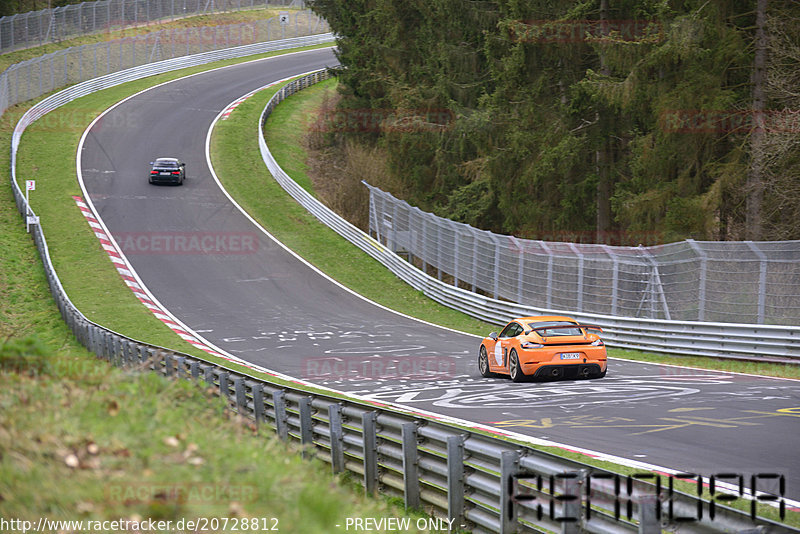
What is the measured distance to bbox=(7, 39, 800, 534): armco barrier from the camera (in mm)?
5531

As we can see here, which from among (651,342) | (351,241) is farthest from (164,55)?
(651,342)

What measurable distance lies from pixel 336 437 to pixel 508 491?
3405mm

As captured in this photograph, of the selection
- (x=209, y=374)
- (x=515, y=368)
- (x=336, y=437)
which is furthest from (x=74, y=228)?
(x=336, y=437)

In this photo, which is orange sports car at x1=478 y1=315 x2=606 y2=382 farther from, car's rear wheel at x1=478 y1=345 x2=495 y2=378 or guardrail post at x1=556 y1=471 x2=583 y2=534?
guardrail post at x1=556 y1=471 x2=583 y2=534

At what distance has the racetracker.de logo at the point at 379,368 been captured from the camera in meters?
19.2

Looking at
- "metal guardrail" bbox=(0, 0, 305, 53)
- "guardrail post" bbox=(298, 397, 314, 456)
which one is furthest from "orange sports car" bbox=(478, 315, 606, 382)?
"metal guardrail" bbox=(0, 0, 305, 53)

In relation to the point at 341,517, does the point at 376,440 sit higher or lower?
lower

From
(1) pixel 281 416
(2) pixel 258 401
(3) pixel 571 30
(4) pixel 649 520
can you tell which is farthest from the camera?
(3) pixel 571 30

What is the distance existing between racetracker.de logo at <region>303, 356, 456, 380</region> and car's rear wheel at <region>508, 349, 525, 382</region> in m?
1.72

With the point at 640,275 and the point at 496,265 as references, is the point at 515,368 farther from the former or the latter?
the point at 496,265

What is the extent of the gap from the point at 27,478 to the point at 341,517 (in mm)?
1850

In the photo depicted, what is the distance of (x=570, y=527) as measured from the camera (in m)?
6.12

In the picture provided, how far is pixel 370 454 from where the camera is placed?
9141 mm

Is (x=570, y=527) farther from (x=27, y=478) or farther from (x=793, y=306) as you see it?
(x=793, y=306)
